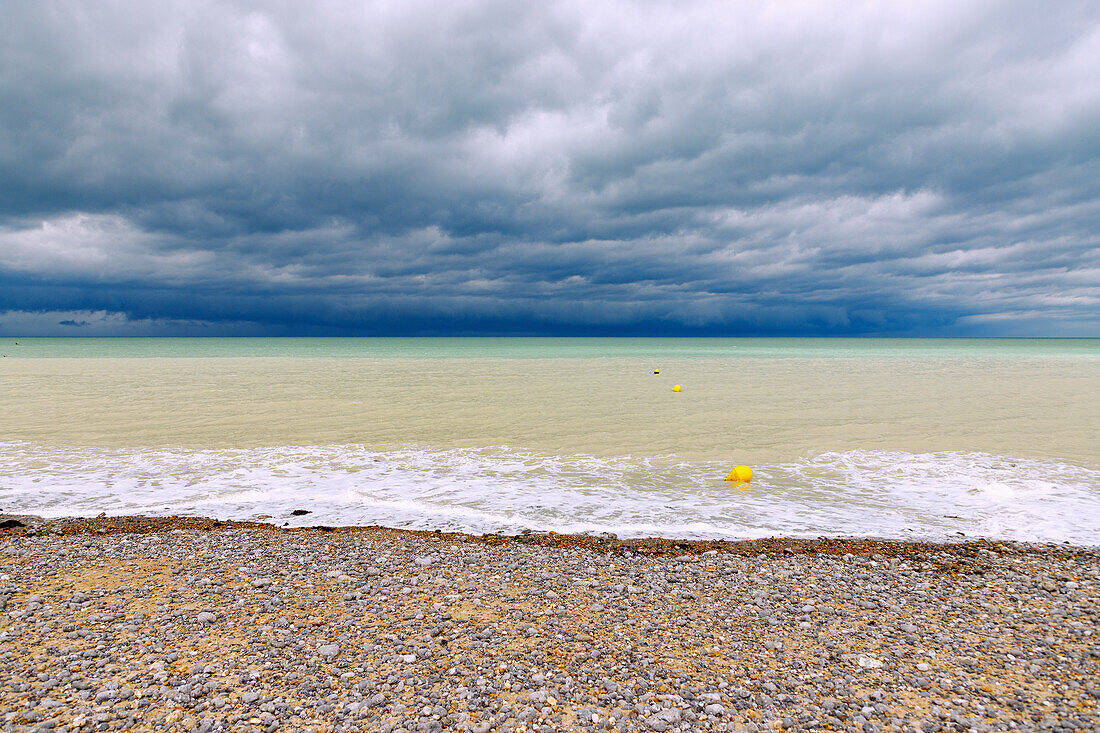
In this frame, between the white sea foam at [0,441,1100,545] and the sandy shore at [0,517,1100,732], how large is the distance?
1.42 meters

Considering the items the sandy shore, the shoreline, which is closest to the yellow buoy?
the shoreline

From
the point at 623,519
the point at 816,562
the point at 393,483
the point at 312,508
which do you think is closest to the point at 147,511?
the point at 312,508

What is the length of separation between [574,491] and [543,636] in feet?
20.0

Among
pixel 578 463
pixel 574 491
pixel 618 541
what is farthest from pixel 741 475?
pixel 618 541

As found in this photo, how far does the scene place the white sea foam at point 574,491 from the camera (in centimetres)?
969

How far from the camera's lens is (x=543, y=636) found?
18.6 ft

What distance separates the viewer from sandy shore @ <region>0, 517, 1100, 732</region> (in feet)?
14.9

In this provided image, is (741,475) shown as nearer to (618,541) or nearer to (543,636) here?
(618,541)

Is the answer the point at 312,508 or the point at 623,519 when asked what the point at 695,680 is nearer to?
the point at 623,519

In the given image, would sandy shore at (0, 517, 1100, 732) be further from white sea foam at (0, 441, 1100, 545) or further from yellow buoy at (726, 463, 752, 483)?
yellow buoy at (726, 463, 752, 483)

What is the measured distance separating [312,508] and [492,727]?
24.0ft

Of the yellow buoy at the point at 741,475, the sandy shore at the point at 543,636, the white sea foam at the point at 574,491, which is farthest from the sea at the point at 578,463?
the sandy shore at the point at 543,636

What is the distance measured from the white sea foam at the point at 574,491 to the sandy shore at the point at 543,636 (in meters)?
1.42

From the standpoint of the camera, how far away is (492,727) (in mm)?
4383
